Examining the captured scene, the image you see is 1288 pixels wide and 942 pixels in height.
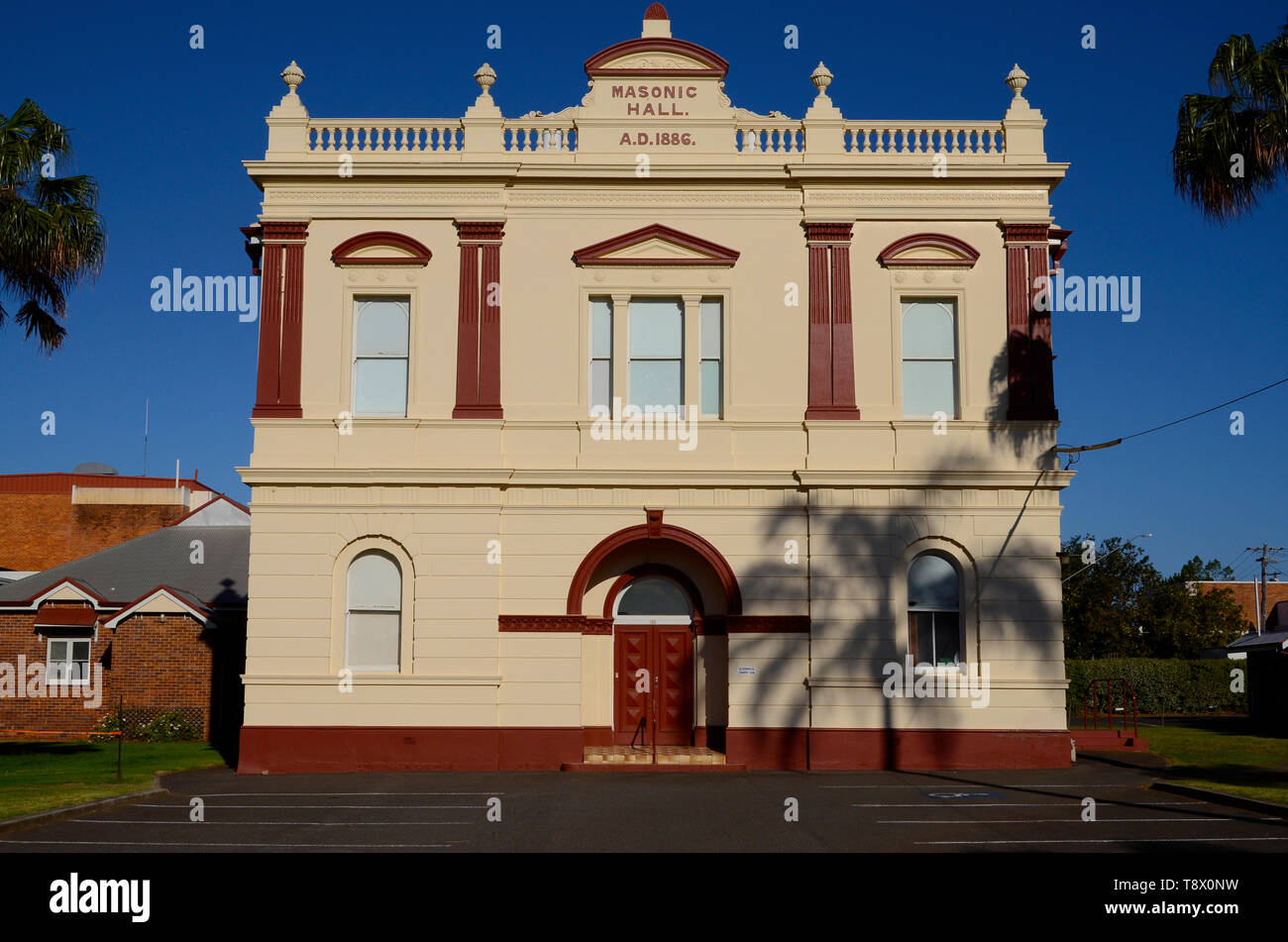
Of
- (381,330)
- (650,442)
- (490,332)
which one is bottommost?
(650,442)

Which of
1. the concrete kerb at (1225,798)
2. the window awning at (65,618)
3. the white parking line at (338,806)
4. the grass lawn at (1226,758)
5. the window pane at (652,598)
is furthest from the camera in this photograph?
the window awning at (65,618)

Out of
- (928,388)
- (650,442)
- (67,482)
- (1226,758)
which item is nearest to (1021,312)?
(928,388)

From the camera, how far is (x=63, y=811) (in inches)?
596

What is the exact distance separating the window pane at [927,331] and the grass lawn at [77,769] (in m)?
14.7

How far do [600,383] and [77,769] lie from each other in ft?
37.9

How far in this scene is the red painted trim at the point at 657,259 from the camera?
22.5 m

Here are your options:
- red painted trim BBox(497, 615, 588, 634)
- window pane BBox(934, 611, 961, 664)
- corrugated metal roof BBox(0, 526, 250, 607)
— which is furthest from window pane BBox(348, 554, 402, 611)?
corrugated metal roof BBox(0, 526, 250, 607)

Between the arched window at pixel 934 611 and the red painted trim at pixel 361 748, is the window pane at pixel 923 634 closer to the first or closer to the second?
the arched window at pixel 934 611

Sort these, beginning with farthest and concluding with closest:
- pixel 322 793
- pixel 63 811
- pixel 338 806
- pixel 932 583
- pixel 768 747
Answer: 1. pixel 932 583
2. pixel 768 747
3. pixel 322 793
4. pixel 338 806
5. pixel 63 811

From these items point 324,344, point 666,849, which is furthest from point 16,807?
point 324,344

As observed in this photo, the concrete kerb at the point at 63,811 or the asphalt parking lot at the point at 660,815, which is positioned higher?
the concrete kerb at the point at 63,811

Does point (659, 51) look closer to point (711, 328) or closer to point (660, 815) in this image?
point (711, 328)

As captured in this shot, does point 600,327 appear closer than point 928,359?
No

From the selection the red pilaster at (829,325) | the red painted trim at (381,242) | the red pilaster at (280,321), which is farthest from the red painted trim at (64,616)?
the red pilaster at (829,325)
